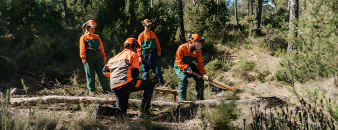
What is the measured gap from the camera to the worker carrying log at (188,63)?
169 inches

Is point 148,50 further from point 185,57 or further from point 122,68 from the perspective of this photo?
point 122,68

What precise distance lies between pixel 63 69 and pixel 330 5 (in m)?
7.64

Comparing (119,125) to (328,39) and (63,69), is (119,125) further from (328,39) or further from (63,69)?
(63,69)

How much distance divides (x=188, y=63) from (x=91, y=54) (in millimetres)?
2181

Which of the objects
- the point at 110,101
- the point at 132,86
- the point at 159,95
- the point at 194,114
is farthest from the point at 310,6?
the point at 110,101

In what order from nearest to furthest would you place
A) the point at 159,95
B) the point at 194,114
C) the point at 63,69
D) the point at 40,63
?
1. the point at 194,114
2. the point at 159,95
3. the point at 63,69
4. the point at 40,63

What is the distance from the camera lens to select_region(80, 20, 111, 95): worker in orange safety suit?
15.9ft

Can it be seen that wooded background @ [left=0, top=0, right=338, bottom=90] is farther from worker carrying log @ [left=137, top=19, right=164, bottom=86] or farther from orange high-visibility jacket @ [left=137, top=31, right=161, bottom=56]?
orange high-visibility jacket @ [left=137, top=31, right=161, bottom=56]

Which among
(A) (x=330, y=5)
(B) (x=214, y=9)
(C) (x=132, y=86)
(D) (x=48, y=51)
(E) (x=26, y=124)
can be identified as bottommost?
(E) (x=26, y=124)

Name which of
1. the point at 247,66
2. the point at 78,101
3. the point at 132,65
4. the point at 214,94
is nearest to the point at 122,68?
the point at 132,65

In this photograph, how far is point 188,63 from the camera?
180 inches

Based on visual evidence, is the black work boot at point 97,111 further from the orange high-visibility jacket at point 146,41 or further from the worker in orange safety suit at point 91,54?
the orange high-visibility jacket at point 146,41

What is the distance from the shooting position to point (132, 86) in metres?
3.46

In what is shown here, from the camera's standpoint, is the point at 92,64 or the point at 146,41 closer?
the point at 92,64
